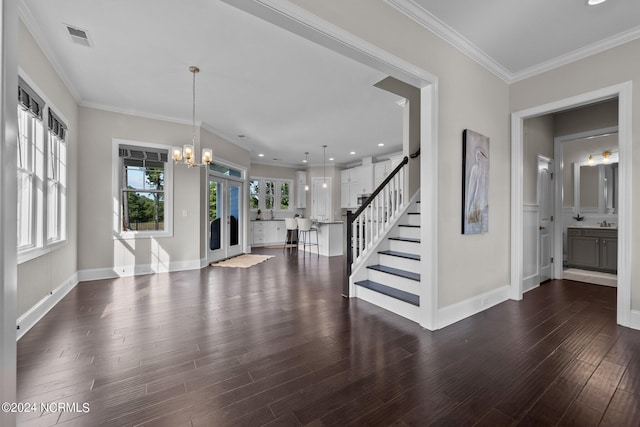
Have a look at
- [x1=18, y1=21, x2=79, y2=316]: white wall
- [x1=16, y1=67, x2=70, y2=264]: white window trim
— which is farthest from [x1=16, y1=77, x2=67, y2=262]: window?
[x1=18, y1=21, x2=79, y2=316]: white wall

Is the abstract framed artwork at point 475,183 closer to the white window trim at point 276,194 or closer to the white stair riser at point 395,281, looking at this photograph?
the white stair riser at point 395,281

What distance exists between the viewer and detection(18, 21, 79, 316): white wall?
271 cm

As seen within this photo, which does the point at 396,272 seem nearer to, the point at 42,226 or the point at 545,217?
the point at 545,217

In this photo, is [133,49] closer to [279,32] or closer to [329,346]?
[279,32]

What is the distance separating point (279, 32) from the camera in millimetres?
2787

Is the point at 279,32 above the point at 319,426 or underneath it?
above

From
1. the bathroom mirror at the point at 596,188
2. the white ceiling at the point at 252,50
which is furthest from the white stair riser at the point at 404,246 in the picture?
the bathroom mirror at the point at 596,188

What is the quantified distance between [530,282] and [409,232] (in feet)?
6.87

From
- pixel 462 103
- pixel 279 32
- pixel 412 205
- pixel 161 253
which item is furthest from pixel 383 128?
pixel 161 253

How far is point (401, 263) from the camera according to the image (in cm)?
354

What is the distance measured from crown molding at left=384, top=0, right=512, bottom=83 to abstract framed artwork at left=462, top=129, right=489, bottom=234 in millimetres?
911

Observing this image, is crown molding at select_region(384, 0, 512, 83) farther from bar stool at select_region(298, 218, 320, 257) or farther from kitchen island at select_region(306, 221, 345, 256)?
bar stool at select_region(298, 218, 320, 257)

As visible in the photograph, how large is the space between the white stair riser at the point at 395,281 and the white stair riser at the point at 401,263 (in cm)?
22

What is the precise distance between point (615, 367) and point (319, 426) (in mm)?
2322
